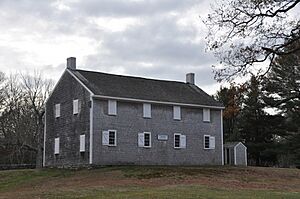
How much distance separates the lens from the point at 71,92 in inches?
1700

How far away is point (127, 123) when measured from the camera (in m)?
41.2

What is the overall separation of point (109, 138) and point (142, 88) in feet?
21.5

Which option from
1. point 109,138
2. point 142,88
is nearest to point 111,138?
point 109,138

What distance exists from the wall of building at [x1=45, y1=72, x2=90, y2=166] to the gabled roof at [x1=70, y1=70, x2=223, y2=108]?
118 cm

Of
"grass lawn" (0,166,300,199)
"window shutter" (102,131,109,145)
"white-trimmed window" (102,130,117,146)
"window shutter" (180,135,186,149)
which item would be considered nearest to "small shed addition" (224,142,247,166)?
"window shutter" (180,135,186,149)

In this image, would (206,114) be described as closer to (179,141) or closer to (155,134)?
(179,141)

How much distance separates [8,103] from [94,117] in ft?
77.4

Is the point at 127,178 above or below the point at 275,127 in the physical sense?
below

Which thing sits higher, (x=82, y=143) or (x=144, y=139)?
(x=144, y=139)

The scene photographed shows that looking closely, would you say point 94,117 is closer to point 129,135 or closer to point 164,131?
point 129,135

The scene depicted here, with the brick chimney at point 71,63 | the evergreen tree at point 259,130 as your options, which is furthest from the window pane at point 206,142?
the evergreen tree at point 259,130

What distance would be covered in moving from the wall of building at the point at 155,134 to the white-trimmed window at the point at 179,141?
0.93 ft

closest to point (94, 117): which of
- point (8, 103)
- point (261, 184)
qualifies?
point (261, 184)

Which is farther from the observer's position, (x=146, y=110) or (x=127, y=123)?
(x=146, y=110)
